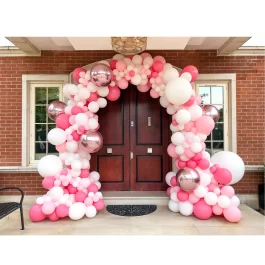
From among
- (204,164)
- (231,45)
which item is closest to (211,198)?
(204,164)

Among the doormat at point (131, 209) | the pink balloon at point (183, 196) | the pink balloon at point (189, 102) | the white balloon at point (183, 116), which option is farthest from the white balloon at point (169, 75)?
the doormat at point (131, 209)

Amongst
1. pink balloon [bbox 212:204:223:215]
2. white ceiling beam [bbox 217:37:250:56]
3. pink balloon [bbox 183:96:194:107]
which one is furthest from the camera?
white ceiling beam [bbox 217:37:250:56]

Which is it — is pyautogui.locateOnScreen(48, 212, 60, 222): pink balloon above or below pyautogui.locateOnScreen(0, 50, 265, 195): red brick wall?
below

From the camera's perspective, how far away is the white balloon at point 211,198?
12.8ft

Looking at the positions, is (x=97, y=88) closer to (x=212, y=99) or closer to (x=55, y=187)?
(x=55, y=187)

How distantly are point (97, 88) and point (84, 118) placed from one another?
575mm

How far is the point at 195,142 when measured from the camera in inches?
155

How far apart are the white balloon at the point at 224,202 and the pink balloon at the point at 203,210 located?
176 mm

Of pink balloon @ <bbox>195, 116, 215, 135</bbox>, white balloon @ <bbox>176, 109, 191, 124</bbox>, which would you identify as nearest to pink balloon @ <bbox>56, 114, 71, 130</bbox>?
white balloon @ <bbox>176, 109, 191, 124</bbox>

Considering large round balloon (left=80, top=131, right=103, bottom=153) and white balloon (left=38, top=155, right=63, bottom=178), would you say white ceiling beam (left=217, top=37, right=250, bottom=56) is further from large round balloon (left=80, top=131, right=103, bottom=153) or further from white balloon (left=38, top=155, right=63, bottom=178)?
white balloon (left=38, top=155, right=63, bottom=178)

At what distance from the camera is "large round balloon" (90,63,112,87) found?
4012mm

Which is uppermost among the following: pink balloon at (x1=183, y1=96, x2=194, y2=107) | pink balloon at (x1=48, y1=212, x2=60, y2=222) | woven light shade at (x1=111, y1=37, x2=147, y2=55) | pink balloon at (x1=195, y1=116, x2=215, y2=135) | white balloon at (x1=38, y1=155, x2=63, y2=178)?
woven light shade at (x1=111, y1=37, x2=147, y2=55)

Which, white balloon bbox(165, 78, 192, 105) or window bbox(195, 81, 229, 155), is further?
window bbox(195, 81, 229, 155)

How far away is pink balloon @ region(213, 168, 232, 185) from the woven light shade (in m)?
2.28
